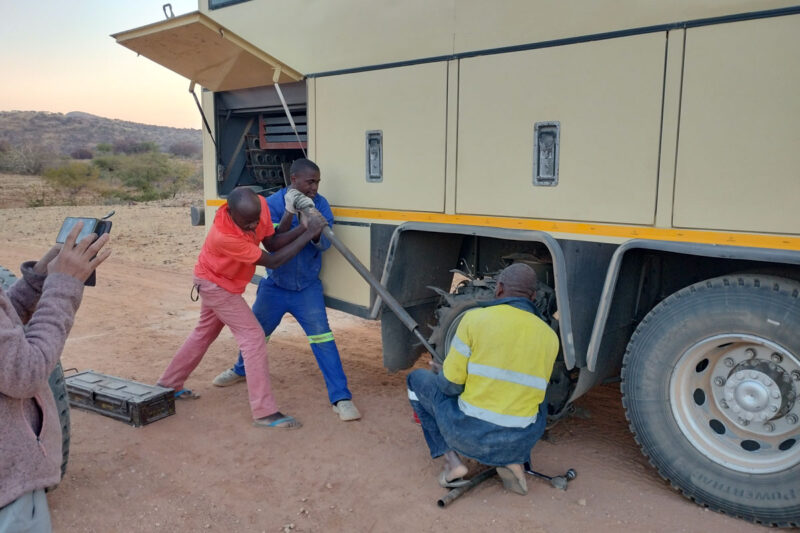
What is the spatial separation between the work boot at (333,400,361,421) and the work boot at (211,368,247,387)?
1026 mm

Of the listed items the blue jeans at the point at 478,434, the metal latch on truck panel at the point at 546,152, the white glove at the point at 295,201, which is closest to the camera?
the blue jeans at the point at 478,434

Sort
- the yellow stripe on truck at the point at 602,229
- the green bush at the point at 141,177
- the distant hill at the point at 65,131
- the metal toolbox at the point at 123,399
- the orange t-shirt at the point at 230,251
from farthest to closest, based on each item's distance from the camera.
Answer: the distant hill at the point at 65,131 → the green bush at the point at 141,177 → the metal toolbox at the point at 123,399 → the orange t-shirt at the point at 230,251 → the yellow stripe on truck at the point at 602,229

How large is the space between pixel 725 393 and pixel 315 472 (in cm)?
229

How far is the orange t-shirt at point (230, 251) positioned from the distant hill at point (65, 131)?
158 ft

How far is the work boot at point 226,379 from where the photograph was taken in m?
5.32

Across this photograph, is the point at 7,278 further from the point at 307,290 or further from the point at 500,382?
the point at 500,382

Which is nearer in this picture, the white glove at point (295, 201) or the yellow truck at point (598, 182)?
the yellow truck at point (598, 182)

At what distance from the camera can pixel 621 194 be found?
138 inches

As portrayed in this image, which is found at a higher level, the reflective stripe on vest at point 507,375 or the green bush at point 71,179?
the green bush at point 71,179

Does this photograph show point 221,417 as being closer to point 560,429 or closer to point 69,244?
point 560,429

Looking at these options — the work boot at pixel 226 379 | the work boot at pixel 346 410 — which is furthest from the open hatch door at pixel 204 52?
the work boot at pixel 346 410

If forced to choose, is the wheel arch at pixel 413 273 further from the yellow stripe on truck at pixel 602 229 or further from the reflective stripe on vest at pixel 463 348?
the reflective stripe on vest at pixel 463 348

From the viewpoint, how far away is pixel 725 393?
132 inches

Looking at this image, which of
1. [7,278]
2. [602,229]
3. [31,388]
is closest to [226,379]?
[7,278]
